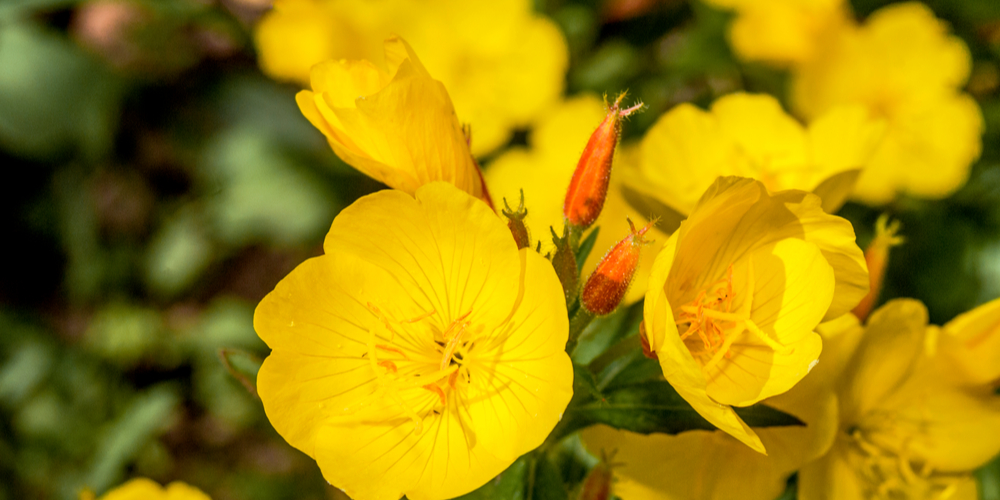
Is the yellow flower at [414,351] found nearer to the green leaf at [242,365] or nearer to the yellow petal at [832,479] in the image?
the green leaf at [242,365]

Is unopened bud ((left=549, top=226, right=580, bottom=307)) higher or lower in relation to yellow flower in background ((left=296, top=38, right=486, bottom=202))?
lower

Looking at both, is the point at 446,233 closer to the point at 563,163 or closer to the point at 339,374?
the point at 339,374

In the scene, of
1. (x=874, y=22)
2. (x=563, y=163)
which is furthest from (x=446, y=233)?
(x=874, y=22)

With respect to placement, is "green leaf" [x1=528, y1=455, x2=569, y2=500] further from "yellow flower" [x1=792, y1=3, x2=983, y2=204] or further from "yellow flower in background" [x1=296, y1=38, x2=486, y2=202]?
"yellow flower" [x1=792, y1=3, x2=983, y2=204]

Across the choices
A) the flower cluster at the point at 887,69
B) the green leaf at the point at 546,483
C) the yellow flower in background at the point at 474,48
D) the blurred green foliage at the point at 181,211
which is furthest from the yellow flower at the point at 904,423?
the yellow flower in background at the point at 474,48

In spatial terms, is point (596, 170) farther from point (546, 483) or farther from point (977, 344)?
point (977, 344)

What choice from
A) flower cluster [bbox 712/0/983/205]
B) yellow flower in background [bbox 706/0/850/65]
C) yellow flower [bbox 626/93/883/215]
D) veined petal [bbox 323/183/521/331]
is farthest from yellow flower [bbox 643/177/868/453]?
yellow flower in background [bbox 706/0/850/65]

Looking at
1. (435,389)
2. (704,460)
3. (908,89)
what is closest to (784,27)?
(908,89)
